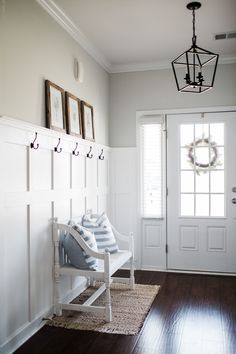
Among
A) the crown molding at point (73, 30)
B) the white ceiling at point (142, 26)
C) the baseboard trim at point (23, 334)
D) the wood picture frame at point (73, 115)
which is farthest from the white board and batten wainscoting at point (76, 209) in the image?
the crown molding at point (73, 30)

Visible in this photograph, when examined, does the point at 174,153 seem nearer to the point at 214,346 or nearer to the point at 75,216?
the point at 75,216

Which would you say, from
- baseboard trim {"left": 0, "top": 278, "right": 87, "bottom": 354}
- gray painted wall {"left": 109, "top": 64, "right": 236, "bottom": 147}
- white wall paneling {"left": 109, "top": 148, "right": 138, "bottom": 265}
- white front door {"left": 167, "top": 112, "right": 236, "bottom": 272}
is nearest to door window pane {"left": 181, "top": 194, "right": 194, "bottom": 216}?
white front door {"left": 167, "top": 112, "right": 236, "bottom": 272}

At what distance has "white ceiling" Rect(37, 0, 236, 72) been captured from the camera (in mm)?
3266

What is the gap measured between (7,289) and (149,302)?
59.9 inches

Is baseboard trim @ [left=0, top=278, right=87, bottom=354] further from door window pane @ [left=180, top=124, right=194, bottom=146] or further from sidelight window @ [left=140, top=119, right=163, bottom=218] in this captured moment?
door window pane @ [left=180, top=124, right=194, bottom=146]

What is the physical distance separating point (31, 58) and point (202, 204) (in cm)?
280

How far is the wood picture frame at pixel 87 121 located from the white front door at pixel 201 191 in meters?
1.11

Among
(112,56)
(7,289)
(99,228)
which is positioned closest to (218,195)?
(99,228)

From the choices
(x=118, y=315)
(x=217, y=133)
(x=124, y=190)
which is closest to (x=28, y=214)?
(x=118, y=315)

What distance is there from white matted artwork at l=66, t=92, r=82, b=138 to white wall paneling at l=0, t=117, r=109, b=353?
0.44 ft

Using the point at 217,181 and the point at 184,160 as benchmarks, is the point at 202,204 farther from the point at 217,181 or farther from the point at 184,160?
the point at 184,160

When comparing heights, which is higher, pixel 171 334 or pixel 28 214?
pixel 28 214

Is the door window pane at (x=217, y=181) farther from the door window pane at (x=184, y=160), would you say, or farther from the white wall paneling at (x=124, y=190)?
the white wall paneling at (x=124, y=190)

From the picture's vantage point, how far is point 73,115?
146 inches
